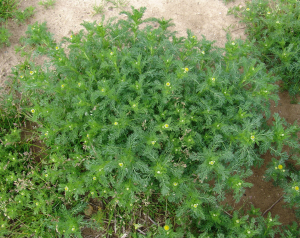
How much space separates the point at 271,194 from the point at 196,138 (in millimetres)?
2054

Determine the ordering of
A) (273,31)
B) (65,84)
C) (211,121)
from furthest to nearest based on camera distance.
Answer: (273,31)
(211,121)
(65,84)

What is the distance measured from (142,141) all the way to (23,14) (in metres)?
4.26

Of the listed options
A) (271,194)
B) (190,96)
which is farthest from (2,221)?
(271,194)

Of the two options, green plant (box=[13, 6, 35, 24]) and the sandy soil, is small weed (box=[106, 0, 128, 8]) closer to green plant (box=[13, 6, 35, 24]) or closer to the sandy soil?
the sandy soil

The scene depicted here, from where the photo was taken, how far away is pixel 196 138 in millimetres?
3559

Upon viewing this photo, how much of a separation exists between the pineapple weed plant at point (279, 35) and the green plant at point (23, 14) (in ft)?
15.1

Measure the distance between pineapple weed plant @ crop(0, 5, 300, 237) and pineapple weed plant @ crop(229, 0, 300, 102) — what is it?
3.81ft

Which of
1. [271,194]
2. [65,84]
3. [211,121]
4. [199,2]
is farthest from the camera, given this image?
[199,2]

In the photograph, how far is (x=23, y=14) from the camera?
5.07 m

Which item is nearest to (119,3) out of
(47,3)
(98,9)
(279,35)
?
(98,9)

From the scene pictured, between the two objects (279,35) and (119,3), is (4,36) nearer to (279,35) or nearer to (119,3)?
(119,3)

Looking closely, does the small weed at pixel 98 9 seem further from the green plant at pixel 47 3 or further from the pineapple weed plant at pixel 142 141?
the pineapple weed plant at pixel 142 141

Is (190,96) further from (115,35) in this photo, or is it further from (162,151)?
(115,35)

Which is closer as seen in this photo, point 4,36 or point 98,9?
point 4,36
